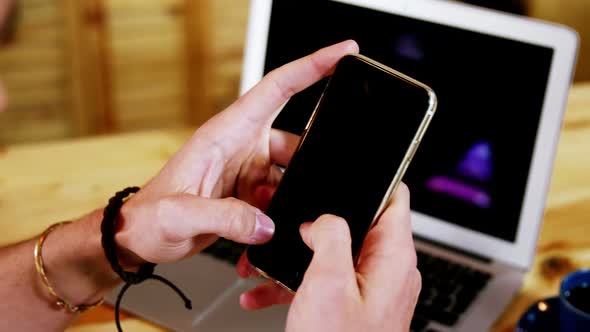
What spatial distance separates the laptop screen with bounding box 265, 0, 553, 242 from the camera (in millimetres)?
853

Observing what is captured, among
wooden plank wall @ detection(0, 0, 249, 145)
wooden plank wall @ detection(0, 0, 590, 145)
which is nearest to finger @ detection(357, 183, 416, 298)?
wooden plank wall @ detection(0, 0, 590, 145)

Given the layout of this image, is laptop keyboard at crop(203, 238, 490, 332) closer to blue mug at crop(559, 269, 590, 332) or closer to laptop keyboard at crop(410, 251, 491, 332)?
laptop keyboard at crop(410, 251, 491, 332)

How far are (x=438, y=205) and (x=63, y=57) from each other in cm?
173

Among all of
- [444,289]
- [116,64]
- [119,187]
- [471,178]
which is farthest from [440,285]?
[116,64]

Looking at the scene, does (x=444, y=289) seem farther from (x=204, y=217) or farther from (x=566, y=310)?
(x=204, y=217)

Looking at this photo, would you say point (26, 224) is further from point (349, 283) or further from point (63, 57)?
point (63, 57)

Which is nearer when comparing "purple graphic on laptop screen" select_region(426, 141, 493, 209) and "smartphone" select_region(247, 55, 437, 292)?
"smartphone" select_region(247, 55, 437, 292)

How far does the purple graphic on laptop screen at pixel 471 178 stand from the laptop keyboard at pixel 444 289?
0.09 m

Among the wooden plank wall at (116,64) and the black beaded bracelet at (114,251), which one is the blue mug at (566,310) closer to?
the black beaded bracelet at (114,251)

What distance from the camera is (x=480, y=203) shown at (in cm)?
91

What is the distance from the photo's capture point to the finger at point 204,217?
0.67m

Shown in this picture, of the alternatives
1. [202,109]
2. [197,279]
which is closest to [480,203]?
[197,279]

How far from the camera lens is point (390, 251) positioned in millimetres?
635

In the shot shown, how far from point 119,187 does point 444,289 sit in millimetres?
528
